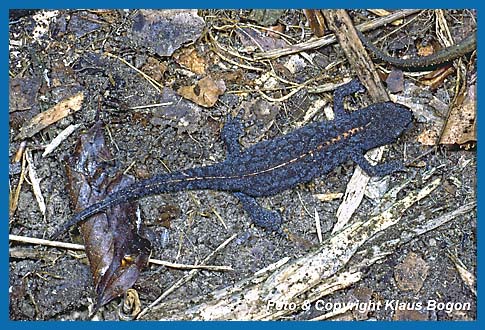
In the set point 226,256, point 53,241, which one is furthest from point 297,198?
point 53,241

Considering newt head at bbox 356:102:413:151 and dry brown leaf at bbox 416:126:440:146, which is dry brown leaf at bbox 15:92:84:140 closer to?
newt head at bbox 356:102:413:151

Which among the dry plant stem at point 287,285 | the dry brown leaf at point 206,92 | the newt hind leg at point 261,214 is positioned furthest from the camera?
the dry brown leaf at point 206,92

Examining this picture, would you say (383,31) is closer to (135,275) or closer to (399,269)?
(399,269)

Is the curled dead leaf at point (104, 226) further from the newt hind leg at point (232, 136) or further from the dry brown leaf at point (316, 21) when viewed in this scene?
the dry brown leaf at point (316, 21)

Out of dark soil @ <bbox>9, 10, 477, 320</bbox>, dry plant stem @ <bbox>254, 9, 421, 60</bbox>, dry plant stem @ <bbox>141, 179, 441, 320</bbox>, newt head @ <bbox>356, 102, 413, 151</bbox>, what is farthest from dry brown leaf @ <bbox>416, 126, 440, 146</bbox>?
dry plant stem @ <bbox>254, 9, 421, 60</bbox>

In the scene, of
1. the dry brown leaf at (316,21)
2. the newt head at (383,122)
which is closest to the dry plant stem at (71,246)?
the newt head at (383,122)
